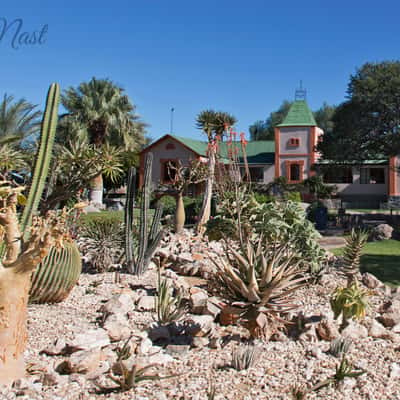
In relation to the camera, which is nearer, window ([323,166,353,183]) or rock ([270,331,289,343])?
rock ([270,331,289,343])

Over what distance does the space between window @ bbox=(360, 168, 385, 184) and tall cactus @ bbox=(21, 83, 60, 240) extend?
112 ft

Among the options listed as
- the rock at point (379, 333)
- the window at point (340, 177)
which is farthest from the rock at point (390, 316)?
the window at point (340, 177)

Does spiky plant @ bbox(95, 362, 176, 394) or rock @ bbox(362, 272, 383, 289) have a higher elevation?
rock @ bbox(362, 272, 383, 289)

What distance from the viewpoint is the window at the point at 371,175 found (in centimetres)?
3659

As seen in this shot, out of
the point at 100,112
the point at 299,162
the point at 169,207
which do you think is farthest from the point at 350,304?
the point at 299,162

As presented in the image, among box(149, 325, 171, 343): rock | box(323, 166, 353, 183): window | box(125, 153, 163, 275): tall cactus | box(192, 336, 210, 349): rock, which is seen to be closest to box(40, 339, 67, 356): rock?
box(149, 325, 171, 343): rock

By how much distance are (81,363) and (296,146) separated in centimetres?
3445

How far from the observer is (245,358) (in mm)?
4094

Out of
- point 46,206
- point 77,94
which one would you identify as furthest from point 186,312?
point 77,94

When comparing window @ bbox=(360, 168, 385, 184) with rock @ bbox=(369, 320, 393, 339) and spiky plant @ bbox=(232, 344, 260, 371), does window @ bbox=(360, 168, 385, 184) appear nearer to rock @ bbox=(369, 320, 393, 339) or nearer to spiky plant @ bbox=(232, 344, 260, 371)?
rock @ bbox=(369, 320, 393, 339)

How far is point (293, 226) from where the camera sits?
7164 mm

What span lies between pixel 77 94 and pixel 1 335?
28665 millimetres

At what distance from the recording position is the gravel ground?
3.65 metres

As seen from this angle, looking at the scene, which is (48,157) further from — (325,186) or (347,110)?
(325,186)
